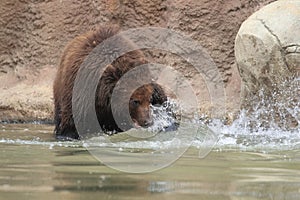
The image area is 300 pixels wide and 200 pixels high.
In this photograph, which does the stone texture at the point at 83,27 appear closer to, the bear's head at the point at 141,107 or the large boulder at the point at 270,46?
the large boulder at the point at 270,46

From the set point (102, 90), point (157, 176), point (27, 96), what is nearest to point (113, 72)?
point (102, 90)

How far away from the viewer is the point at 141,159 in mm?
5016

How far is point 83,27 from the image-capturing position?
36.0 ft

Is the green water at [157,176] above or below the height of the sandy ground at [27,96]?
below

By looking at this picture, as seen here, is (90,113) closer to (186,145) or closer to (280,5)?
(186,145)

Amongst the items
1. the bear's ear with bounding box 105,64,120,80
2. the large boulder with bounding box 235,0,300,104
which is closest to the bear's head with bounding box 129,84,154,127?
the bear's ear with bounding box 105,64,120,80

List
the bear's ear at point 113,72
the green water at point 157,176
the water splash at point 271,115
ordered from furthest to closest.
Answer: the water splash at point 271,115
the bear's ear at point 113,72
the green water at point 157,176

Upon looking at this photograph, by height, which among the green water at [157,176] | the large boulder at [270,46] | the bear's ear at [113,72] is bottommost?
the green water at [157,176]

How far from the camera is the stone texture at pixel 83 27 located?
10562 millimetres

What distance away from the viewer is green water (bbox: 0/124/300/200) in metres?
3.47

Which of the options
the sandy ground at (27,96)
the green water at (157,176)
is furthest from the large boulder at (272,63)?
the sandy ground at (27,96)

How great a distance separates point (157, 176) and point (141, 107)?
8.69ft

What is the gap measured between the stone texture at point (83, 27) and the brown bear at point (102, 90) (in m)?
2.79

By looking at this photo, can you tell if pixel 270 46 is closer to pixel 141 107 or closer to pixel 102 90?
pixel 141 107
